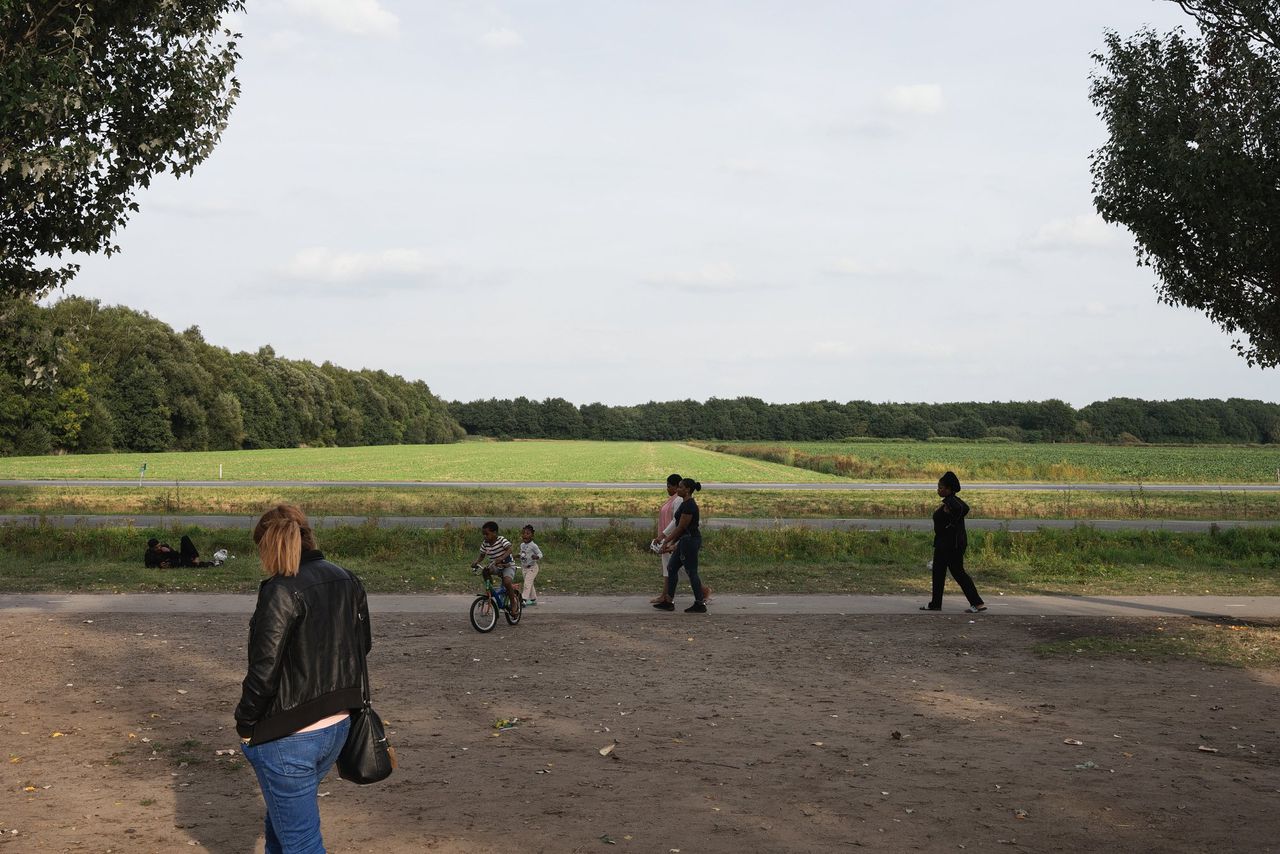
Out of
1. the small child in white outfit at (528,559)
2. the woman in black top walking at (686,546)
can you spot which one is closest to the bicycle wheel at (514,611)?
the small child in white outfit at (528,559)

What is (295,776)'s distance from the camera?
13.8ft

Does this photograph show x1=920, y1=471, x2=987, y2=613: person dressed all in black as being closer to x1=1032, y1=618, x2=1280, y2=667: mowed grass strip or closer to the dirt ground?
the dirt ground

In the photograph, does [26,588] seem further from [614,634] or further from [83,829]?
[83,829]

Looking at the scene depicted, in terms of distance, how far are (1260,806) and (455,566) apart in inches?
A: 558

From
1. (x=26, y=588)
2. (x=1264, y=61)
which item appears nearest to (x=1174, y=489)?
(x=1264, y=61)

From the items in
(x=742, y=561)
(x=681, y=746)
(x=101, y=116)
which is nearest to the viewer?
(x=681, y=746)

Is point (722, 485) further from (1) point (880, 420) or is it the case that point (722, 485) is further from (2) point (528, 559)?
(1) point (880, 420)

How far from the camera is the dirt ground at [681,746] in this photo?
598 centimetres

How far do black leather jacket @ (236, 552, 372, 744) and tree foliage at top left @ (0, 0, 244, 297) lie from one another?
7701 millimetres

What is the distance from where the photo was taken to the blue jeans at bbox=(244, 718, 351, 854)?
4.19m

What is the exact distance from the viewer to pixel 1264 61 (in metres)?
13.1

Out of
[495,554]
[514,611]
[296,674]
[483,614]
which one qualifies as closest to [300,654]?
[296,674]

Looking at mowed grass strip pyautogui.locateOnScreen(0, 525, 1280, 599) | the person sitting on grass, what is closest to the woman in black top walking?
the person sitting on grass

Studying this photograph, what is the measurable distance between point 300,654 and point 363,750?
525 millimetres
